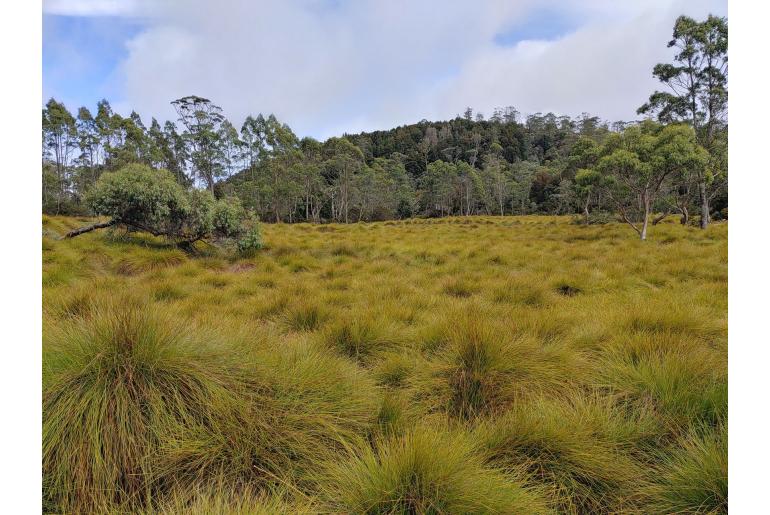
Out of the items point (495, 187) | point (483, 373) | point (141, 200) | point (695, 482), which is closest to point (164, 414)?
point (483, 373)

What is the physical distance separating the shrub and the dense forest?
12.3 m

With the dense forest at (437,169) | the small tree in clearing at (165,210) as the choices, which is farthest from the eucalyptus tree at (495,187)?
the small tree in clearing at (165,210)

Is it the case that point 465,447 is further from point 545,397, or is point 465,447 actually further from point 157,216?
point 157,216

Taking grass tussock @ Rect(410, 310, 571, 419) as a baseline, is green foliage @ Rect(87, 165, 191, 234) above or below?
above

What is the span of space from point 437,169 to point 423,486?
58.6 meters

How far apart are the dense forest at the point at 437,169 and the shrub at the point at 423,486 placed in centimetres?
1233

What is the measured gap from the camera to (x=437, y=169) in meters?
57.6

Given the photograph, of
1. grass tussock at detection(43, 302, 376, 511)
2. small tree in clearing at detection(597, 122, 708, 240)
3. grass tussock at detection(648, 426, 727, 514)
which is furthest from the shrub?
small tree in clearing at detection(597, 122, 708, 240)

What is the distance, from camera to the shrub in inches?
64.0

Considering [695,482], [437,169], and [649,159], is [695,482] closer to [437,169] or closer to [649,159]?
[649,159]

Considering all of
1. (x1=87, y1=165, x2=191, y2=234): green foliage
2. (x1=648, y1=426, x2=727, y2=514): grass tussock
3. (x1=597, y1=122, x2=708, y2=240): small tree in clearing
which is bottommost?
(x1=648, y1=426, x2=727, y2=514): grass tussock

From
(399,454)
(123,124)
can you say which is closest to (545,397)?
(399,454)

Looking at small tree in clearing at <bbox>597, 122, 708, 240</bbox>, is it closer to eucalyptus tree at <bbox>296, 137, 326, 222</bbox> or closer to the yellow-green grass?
the yellow-green grass

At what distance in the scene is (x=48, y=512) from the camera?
1733 mm
